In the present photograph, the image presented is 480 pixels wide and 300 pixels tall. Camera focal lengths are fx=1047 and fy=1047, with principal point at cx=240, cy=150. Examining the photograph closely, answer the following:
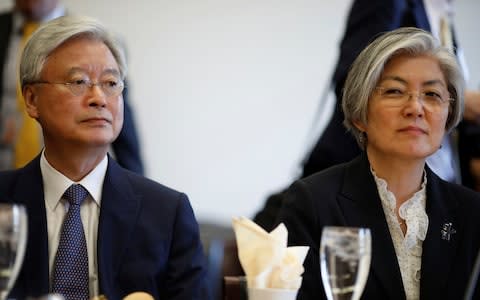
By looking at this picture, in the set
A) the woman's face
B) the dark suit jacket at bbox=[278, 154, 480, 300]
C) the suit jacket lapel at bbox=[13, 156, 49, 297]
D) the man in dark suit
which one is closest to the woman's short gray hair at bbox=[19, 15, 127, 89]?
the man in dark suit

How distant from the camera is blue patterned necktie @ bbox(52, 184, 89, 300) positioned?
2.49m

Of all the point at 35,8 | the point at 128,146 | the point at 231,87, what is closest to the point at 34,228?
the point at 128,146

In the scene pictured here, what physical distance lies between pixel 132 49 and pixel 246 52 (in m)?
0.69

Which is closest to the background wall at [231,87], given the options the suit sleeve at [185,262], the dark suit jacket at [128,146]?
the dark suit jacket at [128,146]

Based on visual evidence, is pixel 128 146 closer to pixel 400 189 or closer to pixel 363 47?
pixel 363 47

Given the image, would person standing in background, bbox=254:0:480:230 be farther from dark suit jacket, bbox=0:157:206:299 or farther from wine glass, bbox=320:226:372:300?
wine glass, bbox=320:226:372:300

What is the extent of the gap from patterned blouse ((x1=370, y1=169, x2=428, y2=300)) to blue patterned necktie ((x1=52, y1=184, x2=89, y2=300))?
83cm

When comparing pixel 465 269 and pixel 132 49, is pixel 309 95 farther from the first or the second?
pixel 465 269

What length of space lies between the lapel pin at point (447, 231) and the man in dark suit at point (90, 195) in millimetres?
675

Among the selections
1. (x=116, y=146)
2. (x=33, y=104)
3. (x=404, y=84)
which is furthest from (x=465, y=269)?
(x=116, y=146)

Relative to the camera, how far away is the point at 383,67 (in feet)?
9.79

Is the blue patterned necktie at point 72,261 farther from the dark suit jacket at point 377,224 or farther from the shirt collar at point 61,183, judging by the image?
the dark suit jacket at point 377,224

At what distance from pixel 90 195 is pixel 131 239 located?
16cm

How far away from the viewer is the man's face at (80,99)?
2.72 metres
